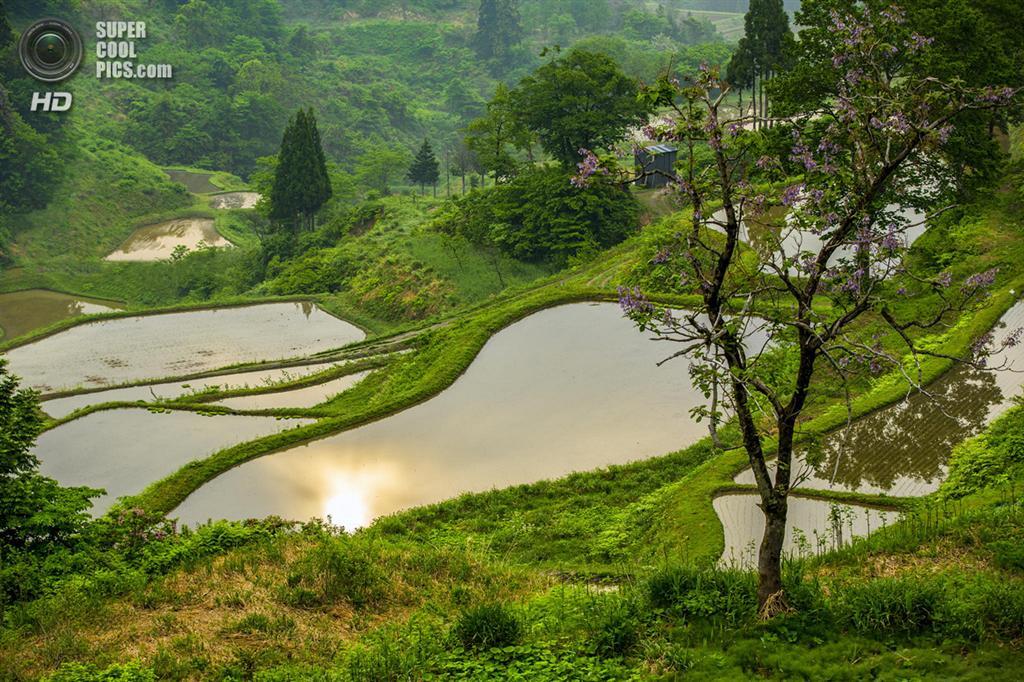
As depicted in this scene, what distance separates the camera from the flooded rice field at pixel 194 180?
276 ft

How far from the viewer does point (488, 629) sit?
11.4m

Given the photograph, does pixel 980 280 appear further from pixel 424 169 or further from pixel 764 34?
pixel 424 169

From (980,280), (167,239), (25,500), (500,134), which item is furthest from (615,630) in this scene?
(167,239)

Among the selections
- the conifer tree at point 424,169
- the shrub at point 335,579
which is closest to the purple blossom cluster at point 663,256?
the shrub at point 335,579

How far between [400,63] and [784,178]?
123686mm

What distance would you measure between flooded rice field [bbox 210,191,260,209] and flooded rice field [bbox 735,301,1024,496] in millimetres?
67876

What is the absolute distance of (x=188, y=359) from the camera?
38.6m

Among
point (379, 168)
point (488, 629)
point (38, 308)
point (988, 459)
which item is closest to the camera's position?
point (488, 629)

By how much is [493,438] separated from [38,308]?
1729 inches

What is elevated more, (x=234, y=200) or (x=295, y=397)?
(x=234, y=200)

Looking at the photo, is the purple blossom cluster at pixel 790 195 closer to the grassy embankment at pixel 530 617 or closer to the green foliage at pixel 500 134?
the grassy embankment at pixel 530 617

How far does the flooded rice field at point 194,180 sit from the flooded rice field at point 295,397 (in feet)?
193

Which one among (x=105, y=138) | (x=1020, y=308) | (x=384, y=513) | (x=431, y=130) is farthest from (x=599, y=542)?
(x=431, y=130)

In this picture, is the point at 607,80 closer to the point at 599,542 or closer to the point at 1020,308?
the point at 1020,308
